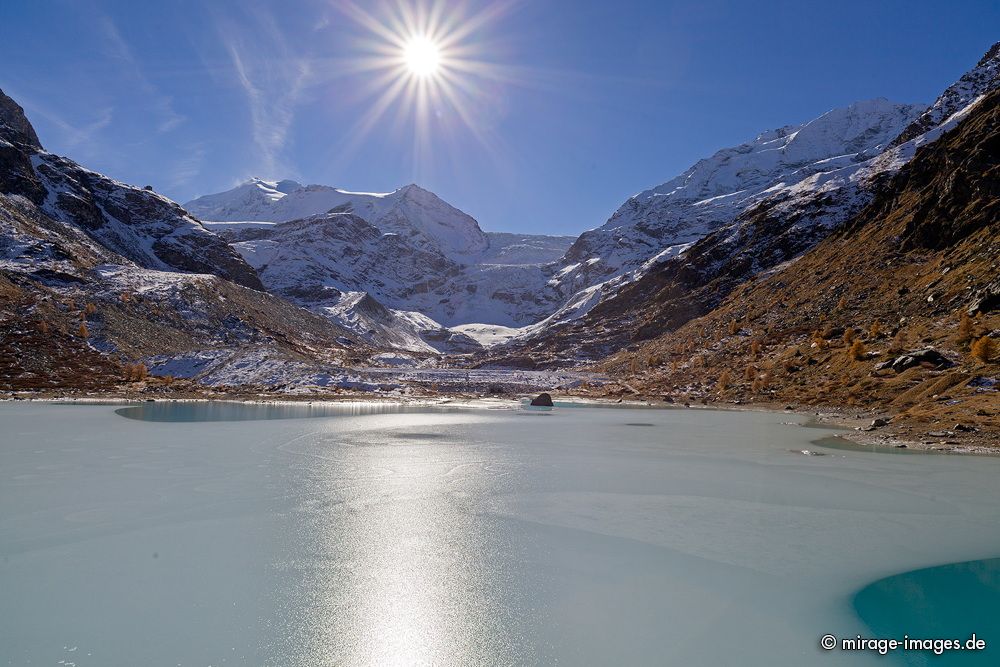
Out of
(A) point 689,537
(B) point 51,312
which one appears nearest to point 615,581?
(A) point 689,537

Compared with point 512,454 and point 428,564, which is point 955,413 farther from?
point 428,564

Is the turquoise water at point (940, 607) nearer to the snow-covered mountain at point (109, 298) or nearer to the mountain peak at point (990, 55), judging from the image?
the snow-covered mountain at point (109, 298)

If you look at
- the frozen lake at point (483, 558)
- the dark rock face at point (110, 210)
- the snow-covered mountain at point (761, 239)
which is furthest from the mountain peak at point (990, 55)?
the dark rock face at point (110, 210)

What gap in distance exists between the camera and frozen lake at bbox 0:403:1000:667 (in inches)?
266

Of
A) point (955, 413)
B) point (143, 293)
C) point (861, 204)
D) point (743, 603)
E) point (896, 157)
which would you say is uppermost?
point (896, 157)

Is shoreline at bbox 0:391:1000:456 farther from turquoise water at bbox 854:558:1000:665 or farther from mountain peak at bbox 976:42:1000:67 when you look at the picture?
mountain peak at bbox 976:42:1000:67

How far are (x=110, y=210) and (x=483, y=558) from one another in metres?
158

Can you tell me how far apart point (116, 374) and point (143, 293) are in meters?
26.6

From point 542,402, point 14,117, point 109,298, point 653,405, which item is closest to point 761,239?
point 653,405

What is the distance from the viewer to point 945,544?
10438 millimetres

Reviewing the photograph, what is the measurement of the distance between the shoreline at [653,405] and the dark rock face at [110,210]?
268 ft

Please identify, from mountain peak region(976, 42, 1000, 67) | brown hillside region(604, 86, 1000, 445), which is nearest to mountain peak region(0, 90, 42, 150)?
brown hillside region(604, 86, 1000, 445)

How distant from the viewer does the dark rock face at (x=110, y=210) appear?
108938 millimetres

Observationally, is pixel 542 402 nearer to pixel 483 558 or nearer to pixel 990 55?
pixel 483 558
